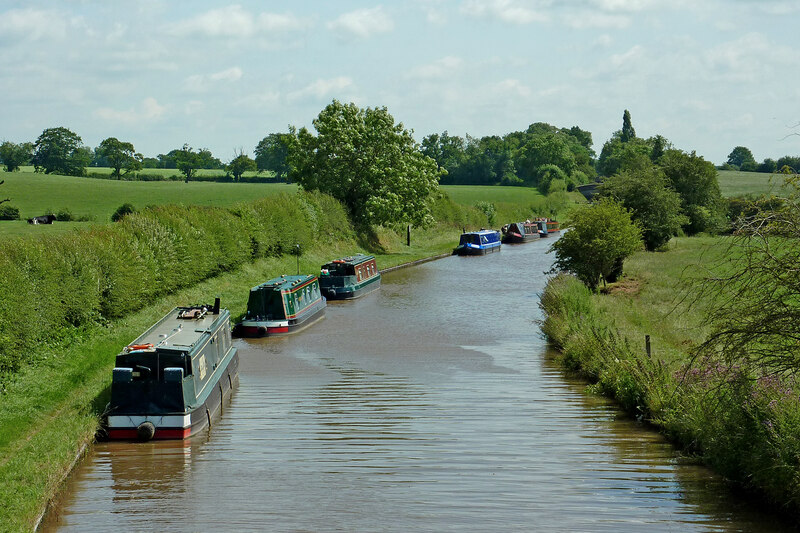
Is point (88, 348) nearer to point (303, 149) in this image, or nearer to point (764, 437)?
point (764, 437)

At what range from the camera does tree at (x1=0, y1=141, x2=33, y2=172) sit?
10674 centimetres

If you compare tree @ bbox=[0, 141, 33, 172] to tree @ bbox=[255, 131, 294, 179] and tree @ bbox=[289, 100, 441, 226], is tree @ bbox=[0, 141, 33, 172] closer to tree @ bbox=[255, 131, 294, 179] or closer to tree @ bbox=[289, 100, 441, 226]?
tree @ bbox=[255, 131, 294, 179]

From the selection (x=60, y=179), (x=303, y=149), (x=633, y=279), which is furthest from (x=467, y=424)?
(x=60, y=179)

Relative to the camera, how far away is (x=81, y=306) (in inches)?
861

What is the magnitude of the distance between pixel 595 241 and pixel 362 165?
82.3ft

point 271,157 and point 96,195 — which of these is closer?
point 96,195

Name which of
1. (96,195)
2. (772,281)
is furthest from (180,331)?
(96,195)

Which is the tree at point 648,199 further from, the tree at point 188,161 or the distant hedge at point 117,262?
the tree at point 188,161

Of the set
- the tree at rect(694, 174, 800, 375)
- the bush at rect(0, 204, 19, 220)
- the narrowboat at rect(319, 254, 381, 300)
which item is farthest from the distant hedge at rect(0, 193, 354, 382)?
the bush at rect(0, 204, 19, 220)

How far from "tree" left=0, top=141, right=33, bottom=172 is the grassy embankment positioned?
7676cm

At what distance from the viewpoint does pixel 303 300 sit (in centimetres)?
3008

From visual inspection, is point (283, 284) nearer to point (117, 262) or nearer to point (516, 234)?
point (117, 262)

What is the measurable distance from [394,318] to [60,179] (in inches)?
2565

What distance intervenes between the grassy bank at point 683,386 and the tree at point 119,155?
91.7 meters
